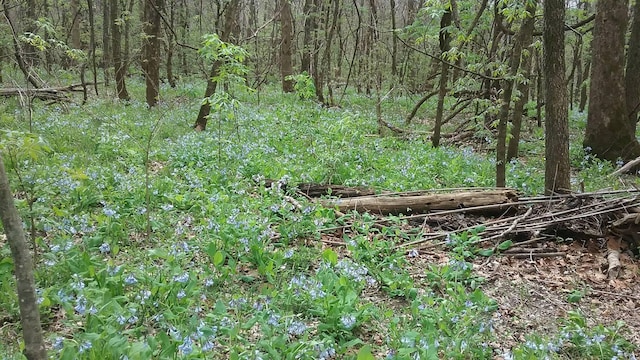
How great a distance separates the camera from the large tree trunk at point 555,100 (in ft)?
15.5

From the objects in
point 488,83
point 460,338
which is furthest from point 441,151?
point 460,338

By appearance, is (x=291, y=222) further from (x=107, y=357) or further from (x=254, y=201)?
(x=107, y=357)

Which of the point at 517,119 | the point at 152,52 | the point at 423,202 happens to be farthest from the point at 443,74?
the point at 152,52

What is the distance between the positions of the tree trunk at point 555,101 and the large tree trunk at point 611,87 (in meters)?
3.46

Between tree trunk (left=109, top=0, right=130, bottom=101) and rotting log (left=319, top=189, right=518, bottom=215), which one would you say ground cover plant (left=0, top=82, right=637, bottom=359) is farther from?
tree trunk (left=109, top=0, right=130, bottom=101)

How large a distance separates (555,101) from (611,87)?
12.6 ft

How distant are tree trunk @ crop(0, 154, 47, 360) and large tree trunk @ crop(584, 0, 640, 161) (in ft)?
28.2

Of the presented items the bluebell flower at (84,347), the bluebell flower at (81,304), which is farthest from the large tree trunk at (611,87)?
the bluebell flower at (84,347)

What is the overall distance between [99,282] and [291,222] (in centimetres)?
177

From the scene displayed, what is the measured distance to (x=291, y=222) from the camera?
435 cm

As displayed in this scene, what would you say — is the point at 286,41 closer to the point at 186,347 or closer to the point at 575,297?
the point at 575,297

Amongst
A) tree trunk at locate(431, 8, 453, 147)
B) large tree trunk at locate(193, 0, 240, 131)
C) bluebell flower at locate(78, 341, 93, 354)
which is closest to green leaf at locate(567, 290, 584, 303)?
bluebell flower at locate(78, 341, 93, 354)

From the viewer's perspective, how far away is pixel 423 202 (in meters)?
5.20

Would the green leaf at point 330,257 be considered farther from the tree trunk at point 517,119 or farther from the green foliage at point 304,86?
the green foliage at point 304,86
